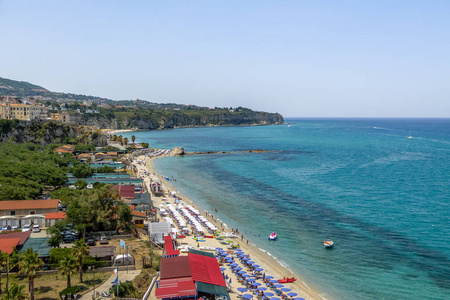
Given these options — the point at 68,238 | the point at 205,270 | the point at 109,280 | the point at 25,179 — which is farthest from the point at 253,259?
the point at 25,179

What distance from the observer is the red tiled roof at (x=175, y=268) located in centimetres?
2350

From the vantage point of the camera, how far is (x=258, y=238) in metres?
38.3

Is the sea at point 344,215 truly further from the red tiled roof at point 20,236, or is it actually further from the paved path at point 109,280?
the red tiled roof at point 20,236

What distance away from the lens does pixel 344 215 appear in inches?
1822

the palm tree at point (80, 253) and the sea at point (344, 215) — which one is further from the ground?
the palm tree at point (80, 253)

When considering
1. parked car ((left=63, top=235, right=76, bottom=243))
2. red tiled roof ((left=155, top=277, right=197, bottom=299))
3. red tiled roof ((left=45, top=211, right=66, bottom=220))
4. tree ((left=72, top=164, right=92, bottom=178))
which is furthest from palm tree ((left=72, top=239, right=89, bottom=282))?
tree ((left=72, top=164, right=92, bottom=178))

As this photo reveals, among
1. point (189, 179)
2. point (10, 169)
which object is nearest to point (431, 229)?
point (189, 179)

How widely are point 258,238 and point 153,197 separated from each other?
76.6 feet

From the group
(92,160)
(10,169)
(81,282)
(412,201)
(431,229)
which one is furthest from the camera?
(92,160)

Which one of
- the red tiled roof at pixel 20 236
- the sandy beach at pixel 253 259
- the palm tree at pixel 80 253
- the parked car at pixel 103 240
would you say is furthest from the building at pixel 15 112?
the palm tree at pixel 80 253

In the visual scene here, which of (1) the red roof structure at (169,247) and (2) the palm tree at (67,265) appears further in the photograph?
(1) the red roof structure at (169,247)

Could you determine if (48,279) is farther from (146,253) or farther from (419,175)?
(419,175)

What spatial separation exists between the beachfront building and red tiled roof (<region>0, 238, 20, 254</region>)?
12.1 metres

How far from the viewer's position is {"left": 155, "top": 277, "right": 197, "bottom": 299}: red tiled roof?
2148cm
